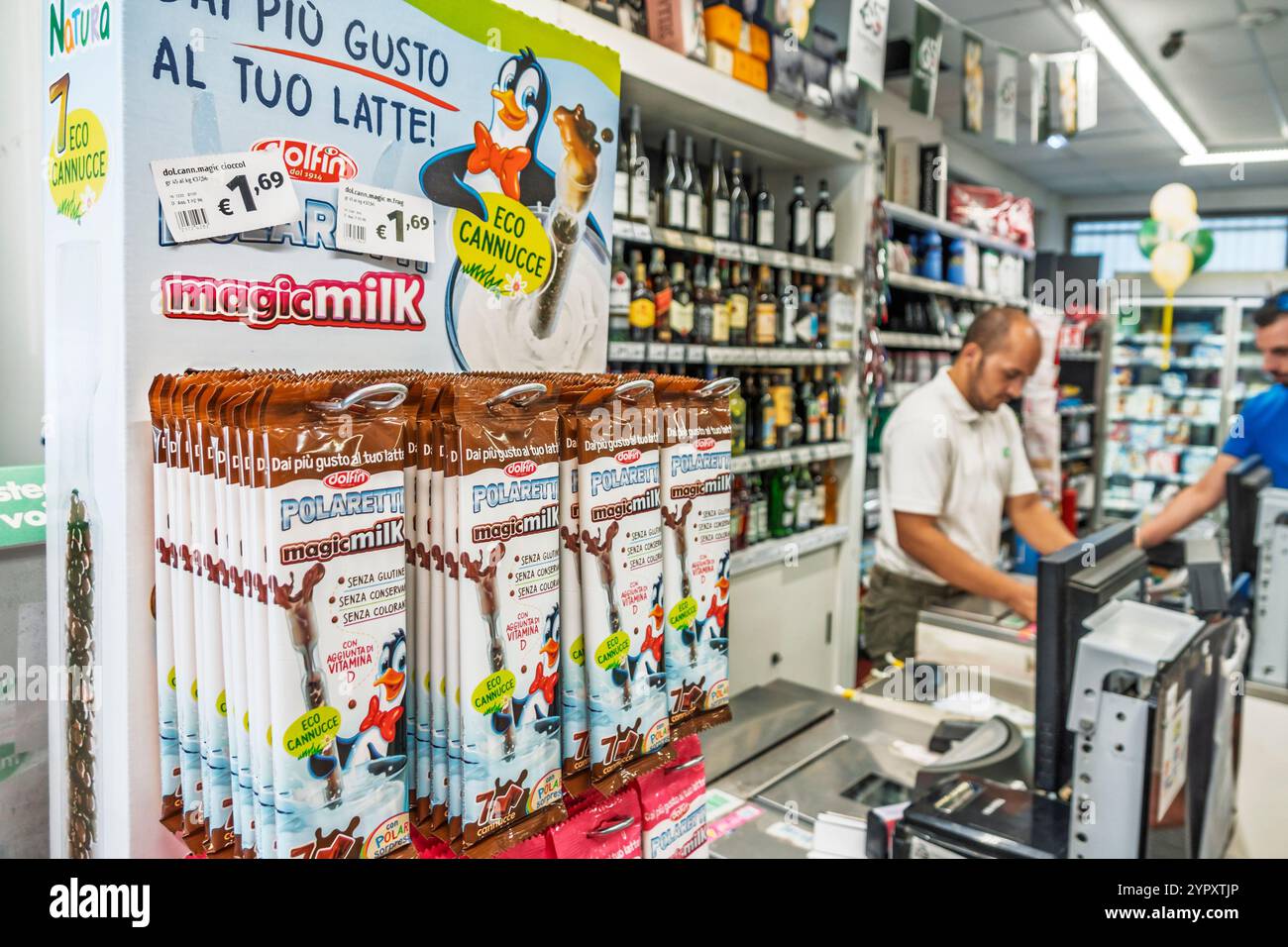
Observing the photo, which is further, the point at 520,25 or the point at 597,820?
the point at 520,25

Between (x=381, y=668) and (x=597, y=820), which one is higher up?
(x=381, y=668)

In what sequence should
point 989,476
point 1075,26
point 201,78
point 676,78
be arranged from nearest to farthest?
point 201,78, point 676,78, point 989,476, point 1075,26

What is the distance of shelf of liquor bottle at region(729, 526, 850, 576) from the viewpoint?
361cm

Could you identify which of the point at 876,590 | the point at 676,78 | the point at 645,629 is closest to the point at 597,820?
the point at 645,629

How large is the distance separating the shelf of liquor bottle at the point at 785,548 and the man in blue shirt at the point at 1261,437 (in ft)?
4.32

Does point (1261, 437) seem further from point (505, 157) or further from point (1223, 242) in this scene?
point (1223, 242)

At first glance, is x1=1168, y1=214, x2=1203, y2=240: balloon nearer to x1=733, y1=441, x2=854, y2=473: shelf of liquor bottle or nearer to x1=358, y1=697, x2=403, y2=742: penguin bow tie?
x1=733, y1=441, x2=854, y2=473: shelf of liquor bottle

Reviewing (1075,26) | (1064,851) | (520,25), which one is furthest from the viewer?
(1075,26)

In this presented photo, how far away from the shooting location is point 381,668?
0.78 meters

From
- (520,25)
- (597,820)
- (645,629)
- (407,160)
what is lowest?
(597,820)

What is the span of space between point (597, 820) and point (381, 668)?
0.38 m

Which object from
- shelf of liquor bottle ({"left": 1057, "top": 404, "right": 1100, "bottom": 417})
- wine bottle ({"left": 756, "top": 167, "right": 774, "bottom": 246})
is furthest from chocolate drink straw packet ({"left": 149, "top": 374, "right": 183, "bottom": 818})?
shelf of liquor bottle ({"left": 1057, "top": 404, "right": 1100, "bottom": 417})

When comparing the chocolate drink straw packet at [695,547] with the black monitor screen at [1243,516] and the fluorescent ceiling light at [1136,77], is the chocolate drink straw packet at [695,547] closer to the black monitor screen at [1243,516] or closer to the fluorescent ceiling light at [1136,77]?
the black monitor screen at [1243,516]

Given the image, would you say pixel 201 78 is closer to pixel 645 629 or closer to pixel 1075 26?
pixel 645 629
